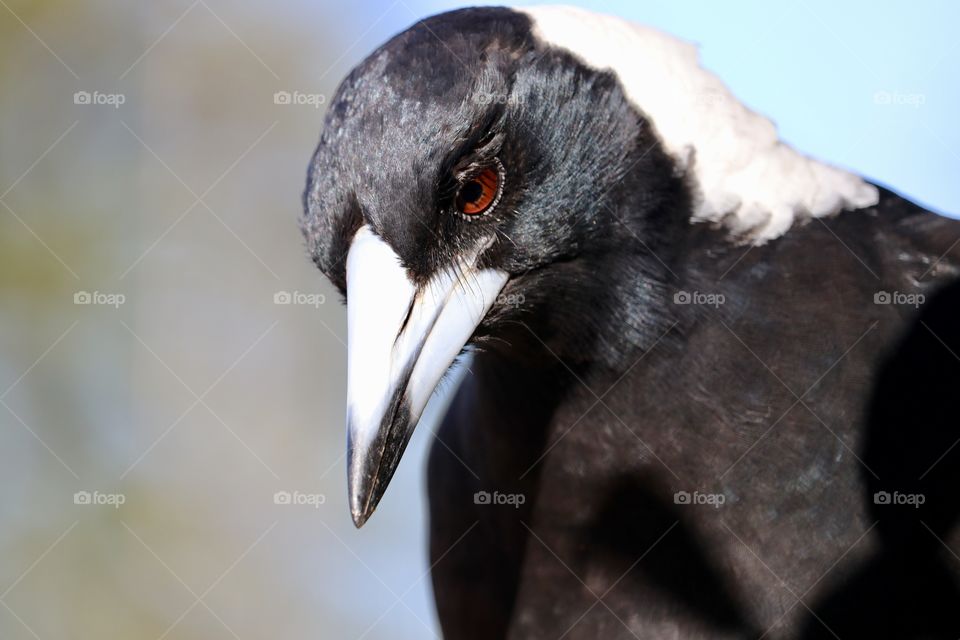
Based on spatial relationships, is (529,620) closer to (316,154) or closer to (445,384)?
(445,384)

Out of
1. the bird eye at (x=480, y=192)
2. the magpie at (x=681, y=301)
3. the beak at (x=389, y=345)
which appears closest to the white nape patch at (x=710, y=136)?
the magpie at (x=681, y=301)

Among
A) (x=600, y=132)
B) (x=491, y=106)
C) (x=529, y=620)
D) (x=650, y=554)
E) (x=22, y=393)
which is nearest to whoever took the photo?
(x=491, y=106)

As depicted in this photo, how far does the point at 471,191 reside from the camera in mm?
2008

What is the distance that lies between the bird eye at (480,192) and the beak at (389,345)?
85 mm

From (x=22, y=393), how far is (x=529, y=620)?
21.4 feet

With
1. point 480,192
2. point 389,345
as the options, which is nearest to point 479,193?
point 480,192

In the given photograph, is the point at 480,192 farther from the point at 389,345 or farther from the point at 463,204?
the point at 389,345

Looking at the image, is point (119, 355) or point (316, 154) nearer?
point (316, 154)

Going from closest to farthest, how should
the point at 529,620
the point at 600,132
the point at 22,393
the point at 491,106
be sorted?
1. the point at 491,106
2. the point at 600,132
3. the point at 529,620
4. the point at 22,393

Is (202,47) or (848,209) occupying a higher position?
(202,47)

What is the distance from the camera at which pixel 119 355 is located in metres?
8.37

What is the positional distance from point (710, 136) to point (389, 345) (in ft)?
2.63

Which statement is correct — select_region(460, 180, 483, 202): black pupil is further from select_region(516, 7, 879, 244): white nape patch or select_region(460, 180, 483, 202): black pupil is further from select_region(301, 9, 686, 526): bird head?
select_region(516, 7, 879, 244): white nape patch

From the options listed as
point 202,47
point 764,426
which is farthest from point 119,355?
point 764,426
